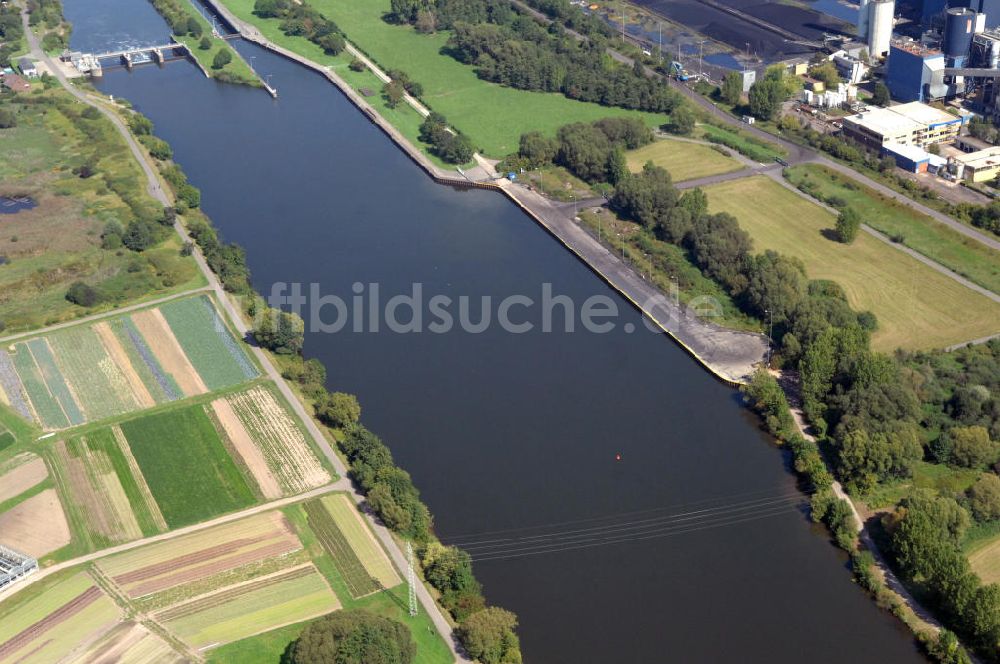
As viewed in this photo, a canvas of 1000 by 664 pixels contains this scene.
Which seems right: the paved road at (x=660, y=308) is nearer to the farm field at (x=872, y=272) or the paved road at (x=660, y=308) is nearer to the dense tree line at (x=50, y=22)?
the farm field at (x=872, y=272)

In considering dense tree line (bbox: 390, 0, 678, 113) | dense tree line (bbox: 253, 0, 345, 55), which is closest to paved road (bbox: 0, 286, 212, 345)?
dense tree line (bbox: 390, 0, 678, 113)

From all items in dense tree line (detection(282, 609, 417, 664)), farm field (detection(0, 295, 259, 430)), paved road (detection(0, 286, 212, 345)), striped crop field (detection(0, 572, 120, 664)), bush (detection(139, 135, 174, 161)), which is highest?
bush (detection(139, 135, 174, 161))

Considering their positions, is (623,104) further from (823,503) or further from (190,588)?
(190,588)

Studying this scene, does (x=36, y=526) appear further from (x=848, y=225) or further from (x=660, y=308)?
(x=848, y=225)

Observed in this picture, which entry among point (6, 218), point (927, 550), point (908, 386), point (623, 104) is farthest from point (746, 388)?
point (6, 218)

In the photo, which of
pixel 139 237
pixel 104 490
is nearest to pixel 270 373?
pixel 104 490

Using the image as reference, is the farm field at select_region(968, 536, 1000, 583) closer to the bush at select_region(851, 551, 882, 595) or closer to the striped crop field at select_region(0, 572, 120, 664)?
the bush at select_region(851, 551, 882, 595)
